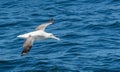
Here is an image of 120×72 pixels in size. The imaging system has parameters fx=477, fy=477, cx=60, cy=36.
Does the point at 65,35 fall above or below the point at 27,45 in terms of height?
below

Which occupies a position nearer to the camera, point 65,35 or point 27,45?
point 27,45

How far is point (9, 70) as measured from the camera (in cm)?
1978

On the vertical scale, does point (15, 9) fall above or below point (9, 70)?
above

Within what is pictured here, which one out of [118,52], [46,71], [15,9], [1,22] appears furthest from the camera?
[15,9]

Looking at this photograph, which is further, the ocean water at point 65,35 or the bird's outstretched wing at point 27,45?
the ocean water at point 65,35

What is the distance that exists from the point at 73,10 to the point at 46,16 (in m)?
1.70

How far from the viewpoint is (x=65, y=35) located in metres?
23.2

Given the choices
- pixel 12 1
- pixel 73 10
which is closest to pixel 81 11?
pixel 73 10

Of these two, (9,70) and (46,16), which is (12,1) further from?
(9,70)

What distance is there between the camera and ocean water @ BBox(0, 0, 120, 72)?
65.6 ft

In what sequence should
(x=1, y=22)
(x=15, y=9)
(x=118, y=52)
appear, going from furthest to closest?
1. (x=15, y=9)
2. (x=1, y=22)
3. (x=118, y=52)

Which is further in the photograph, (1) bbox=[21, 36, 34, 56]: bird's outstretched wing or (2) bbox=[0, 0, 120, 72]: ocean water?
(2) bbox=[0, 0, 120, 72]: ocean water

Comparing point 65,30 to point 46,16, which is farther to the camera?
point 46,16

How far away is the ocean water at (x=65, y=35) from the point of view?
65.6 ft
